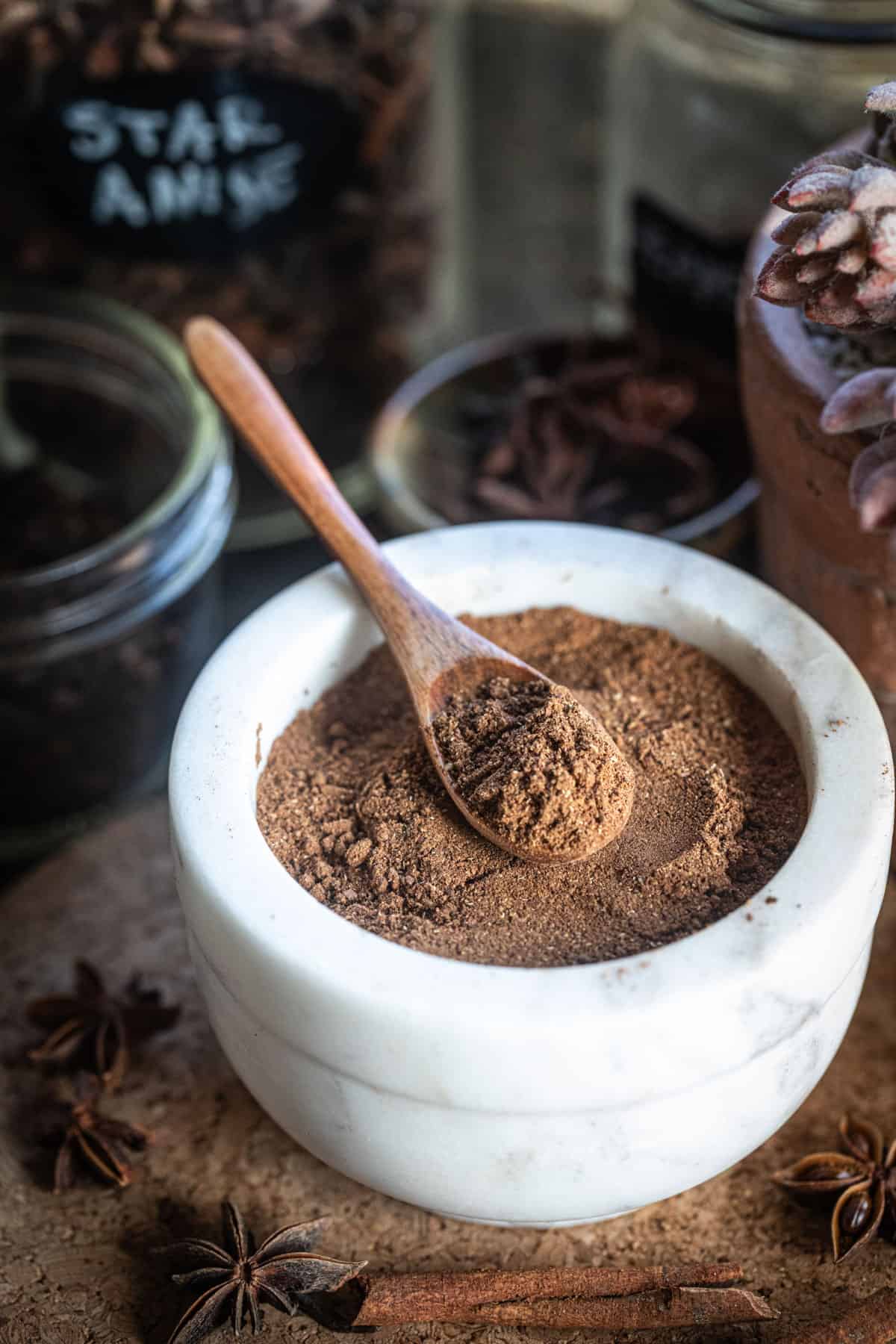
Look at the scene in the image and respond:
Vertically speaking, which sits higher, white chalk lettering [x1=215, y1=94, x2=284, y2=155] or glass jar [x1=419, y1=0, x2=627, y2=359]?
white chalk lettering [x1=215, y1=94, x2=284, y2=155]

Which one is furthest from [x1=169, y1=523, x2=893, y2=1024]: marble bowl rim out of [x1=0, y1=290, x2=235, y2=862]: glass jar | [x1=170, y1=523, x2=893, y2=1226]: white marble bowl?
[x1=0, y1=290, x2=235, y2=862]: glass jar

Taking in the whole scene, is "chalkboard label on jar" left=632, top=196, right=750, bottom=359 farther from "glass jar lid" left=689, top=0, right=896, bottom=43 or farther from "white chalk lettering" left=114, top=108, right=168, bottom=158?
"white chalk lettering" left=114, top=108, right=168, bottom=158

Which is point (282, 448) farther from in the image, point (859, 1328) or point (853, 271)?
point (859, 1328)

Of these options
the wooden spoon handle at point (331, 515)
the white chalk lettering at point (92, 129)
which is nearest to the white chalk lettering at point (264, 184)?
the white chalk lettering at point (92, 129)

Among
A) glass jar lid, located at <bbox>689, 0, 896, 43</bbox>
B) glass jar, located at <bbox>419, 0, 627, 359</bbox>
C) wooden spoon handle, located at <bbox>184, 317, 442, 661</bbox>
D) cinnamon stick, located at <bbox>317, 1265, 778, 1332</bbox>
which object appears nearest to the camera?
cinnamon stick, located at <bbox>317, 1265, 778, 1332</bbox>

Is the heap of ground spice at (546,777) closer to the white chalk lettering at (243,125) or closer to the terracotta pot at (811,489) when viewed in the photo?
the terracotta pot at (811,489)

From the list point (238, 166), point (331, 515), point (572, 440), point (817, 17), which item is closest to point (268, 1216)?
point (331, 515)

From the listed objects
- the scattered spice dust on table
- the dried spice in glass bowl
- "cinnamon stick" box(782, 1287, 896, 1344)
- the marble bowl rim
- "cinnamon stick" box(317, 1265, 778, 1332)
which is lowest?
the scattered spice dust on table

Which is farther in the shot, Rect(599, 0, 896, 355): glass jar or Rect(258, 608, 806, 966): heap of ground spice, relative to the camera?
Rect(599, 0, 896, 355): glass jar

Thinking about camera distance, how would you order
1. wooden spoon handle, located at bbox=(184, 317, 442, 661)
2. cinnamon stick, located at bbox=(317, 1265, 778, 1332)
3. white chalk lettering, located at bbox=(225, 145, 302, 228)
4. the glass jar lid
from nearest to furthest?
cinnamon stick, located at bbox=(317, 1265, 778, 1332)
wooden spoon handle, located at bbox=(184, 317, 442, 661)
the glass jar lid
white chalk lettering, located at bbox=(225, 145, 302, 228)
